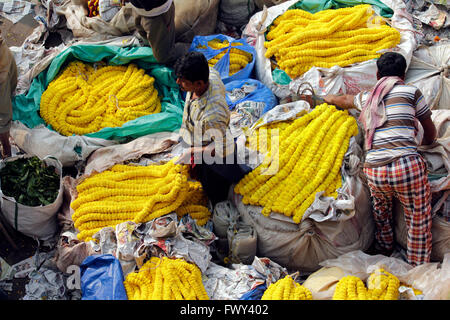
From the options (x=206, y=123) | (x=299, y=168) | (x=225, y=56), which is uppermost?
(x=206, y=123)

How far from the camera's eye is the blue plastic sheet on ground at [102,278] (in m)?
3.01

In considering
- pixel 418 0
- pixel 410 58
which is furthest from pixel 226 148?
pixel 418 0

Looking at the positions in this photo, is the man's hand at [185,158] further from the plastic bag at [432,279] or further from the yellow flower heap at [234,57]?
the plastic bag at [432,279]

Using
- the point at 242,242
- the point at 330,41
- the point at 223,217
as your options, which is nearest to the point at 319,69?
the point at 330,41

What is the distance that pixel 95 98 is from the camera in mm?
4336

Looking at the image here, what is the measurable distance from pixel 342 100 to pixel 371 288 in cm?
162

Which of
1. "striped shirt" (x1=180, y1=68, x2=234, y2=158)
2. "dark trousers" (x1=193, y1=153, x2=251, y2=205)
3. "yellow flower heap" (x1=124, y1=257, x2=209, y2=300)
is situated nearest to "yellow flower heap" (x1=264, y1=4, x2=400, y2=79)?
"dark trousers" (x1=193, y1=153, x2=251, y2=205)

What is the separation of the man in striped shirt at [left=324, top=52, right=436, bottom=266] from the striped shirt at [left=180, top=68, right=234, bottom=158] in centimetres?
102

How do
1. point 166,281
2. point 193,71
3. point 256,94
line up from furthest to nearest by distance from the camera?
point 256,94 → point 166,281 → point 193,71

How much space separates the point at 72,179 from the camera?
3.84m

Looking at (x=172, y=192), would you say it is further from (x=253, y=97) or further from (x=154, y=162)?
(x=253, y=97)

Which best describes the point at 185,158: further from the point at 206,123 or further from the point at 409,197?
the point at 409,197

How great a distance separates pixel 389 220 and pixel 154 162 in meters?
1.93

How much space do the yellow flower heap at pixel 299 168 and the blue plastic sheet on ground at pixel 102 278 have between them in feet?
3.52
